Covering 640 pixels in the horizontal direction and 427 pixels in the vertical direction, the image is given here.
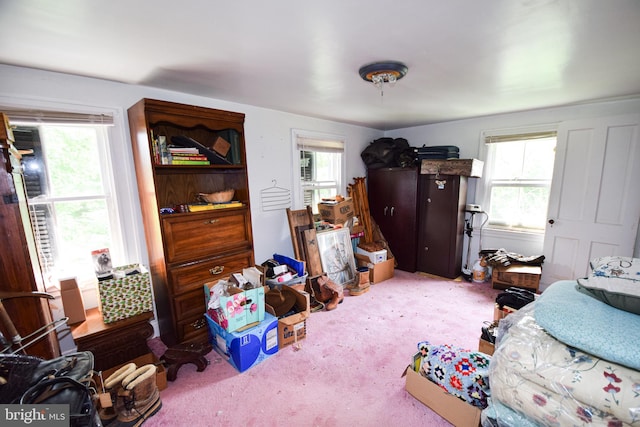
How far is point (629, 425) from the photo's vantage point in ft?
2.72

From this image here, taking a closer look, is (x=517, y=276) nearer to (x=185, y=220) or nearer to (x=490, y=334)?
(x=490, y=334)

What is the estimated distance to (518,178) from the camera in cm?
345

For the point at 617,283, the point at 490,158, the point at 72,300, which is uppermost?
the point at 490,158

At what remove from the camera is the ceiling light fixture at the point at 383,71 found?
1775mm

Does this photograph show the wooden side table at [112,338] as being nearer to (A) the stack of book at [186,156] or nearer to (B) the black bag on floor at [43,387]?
(B) the black bag on floor at [43,387]

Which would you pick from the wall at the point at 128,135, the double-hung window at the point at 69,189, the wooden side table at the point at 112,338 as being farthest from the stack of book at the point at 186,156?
the wooden side table at the point at 112,338

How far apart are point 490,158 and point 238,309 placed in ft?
12.0

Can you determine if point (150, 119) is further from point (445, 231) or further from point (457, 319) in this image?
point (445, 231)

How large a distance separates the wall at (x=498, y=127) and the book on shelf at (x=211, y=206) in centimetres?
313

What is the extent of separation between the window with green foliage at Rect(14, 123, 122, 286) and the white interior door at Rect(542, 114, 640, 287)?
15.0ft

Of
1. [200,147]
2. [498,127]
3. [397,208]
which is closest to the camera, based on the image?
[200,147]

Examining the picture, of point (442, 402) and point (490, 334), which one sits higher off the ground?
point (490, 334)

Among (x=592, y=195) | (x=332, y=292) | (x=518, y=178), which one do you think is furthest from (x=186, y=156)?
(x=592, y=195)

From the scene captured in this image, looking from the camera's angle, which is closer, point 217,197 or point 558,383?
point 558,383
